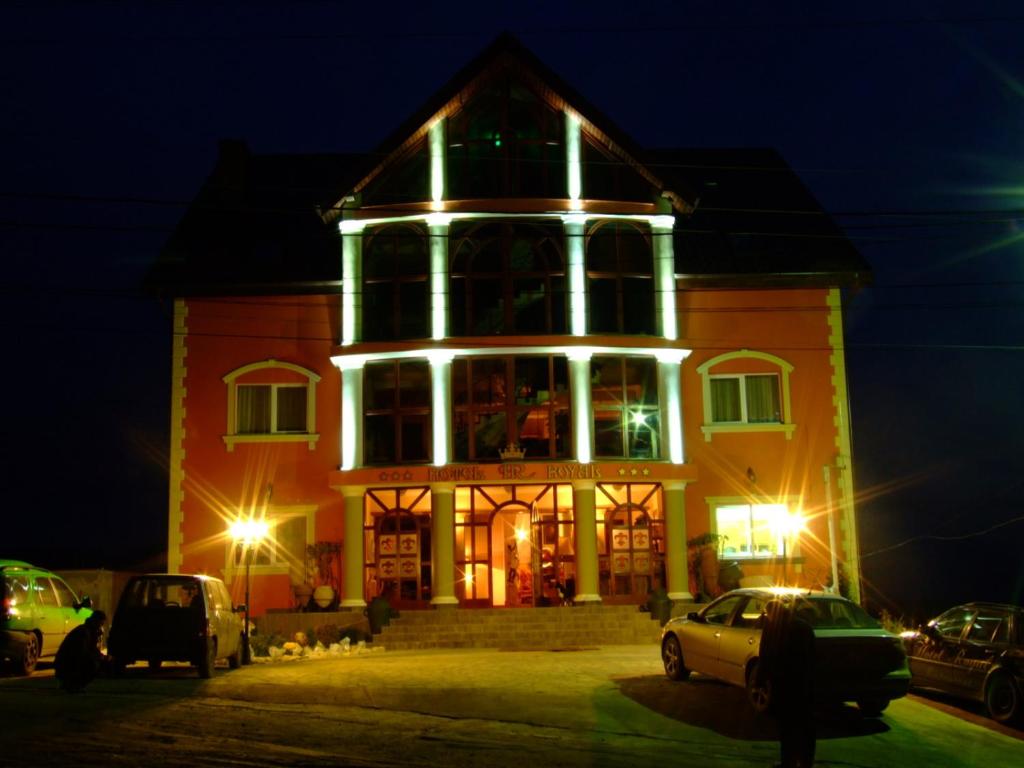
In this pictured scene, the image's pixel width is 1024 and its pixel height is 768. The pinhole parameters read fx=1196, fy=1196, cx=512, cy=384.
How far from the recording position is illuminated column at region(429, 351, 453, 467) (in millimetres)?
27219

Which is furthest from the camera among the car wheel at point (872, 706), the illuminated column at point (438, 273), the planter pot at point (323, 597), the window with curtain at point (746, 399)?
the window with curtain at point (746, 399)

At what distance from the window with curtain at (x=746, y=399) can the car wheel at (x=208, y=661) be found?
15.2m

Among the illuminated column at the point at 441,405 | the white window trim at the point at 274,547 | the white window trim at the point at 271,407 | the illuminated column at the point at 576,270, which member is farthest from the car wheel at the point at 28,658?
A: the illuminated column at the point at 576,270

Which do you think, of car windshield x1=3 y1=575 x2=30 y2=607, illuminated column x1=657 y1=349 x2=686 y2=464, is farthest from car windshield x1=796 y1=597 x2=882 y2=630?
illuminated column x1=657 y1=349 x2=686 y2=464

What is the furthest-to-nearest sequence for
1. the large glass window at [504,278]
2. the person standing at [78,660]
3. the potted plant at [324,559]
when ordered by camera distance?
1. the potted plant at [324,559]
2. the large glass window at [504,278]
3. the person standing at [78,660]

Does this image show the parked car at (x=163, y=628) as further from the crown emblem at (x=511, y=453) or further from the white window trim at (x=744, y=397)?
the white window trim at (x=744, y=397)

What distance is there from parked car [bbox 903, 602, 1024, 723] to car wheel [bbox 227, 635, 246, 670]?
34.7ft

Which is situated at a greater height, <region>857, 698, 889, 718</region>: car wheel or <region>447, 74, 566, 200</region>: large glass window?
<region>447, 74, 566, 200</region>: large glass window

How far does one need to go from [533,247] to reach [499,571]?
25.5 ft

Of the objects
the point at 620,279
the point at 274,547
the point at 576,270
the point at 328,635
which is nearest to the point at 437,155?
the point at 576,270

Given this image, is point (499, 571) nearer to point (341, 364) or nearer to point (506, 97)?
point (341, 364)

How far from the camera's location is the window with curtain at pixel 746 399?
29328mm

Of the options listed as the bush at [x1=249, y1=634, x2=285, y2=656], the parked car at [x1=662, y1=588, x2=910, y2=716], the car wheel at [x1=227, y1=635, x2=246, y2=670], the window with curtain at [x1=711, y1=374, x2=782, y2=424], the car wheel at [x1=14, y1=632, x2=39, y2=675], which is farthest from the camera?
the window with curtain at [x1=711, y1=374, x2=782, y2=424]

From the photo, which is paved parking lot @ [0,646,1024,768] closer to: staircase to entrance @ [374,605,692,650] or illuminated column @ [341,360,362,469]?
staircase to entrance @ [374,605,692,650]
